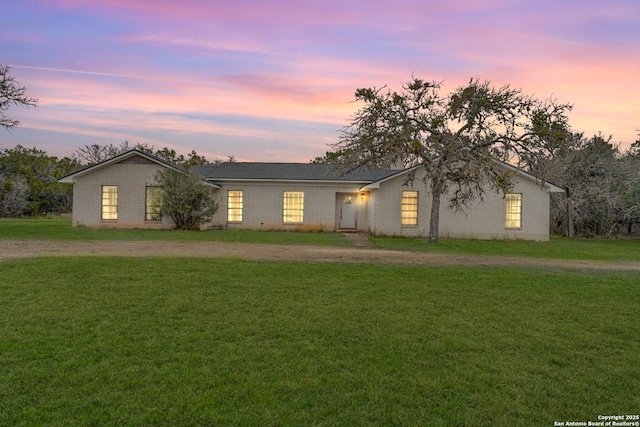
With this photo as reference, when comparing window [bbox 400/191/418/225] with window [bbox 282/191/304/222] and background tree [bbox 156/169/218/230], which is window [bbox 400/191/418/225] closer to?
window [bbox 282/191/304/222]

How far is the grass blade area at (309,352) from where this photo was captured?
320 cm

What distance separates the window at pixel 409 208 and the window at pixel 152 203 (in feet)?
42.5

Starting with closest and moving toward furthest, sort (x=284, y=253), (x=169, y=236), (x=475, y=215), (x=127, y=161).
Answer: (x=284, y=253) < (x=169, y=236) < (x=475, y=215) < (x=127, y=161)

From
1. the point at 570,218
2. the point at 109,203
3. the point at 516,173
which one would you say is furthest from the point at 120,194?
the point at 570,218

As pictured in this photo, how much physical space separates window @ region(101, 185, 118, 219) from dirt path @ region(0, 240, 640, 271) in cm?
845

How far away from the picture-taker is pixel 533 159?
671 inches

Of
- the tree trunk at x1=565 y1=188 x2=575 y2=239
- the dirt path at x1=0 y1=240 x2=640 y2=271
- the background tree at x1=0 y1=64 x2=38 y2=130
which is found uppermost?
the background tree at x1=0 y1=64 x2=38 y2=130

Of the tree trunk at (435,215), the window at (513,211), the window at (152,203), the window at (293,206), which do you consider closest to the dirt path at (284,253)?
the tree trunk at (435,215)

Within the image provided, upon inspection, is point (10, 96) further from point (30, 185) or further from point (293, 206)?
point (30, 185)

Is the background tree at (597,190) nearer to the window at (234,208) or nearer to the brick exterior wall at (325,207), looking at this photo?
the brick exterior wall at (325,207)

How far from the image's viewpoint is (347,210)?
82.5 feet

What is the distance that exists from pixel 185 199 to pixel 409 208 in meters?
11.5

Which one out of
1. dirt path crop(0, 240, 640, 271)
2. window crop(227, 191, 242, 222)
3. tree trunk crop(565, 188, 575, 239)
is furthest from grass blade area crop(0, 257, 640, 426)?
tree trunk crop(565, 188, 575, 239)

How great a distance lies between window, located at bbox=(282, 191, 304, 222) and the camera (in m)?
24.3
